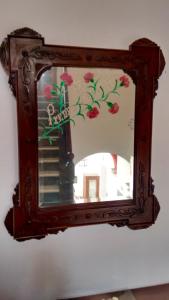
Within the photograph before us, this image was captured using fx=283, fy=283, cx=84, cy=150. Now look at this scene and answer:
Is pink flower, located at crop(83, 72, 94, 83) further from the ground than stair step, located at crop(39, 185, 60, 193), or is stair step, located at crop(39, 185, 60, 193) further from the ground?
pink flower, located at crop(83, 72, 94, 83)

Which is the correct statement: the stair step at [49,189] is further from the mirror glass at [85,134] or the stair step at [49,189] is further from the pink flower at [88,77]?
the pink flower at [88,77]

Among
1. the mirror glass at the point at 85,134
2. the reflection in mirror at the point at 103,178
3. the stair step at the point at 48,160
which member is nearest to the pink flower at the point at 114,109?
the mirror glass at the point at 85,134

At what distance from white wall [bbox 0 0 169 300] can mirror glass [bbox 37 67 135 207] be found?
153 millimetres

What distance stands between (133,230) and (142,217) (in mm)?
107

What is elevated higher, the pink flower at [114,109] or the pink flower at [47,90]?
the pink flower at [47,90]

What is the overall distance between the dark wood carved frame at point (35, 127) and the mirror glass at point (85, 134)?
0.03 m

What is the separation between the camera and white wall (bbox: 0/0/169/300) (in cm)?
133

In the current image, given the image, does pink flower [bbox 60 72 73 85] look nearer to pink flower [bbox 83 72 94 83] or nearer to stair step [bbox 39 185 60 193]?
pink flower [bbox 83 72 94 83]

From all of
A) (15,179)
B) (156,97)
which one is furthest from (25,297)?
(156,97)

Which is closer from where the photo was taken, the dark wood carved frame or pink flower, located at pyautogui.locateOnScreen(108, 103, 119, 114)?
the dark wood carved frame

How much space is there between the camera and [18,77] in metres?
1.26

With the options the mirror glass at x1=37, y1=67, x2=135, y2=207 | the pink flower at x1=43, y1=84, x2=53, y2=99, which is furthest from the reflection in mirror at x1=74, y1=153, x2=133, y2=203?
the pink flower at x1=43, y1=84, x2=53, y2=99

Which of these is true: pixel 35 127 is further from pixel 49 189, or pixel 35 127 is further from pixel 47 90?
pixel 49 189

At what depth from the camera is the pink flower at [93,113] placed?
140 centimetres
